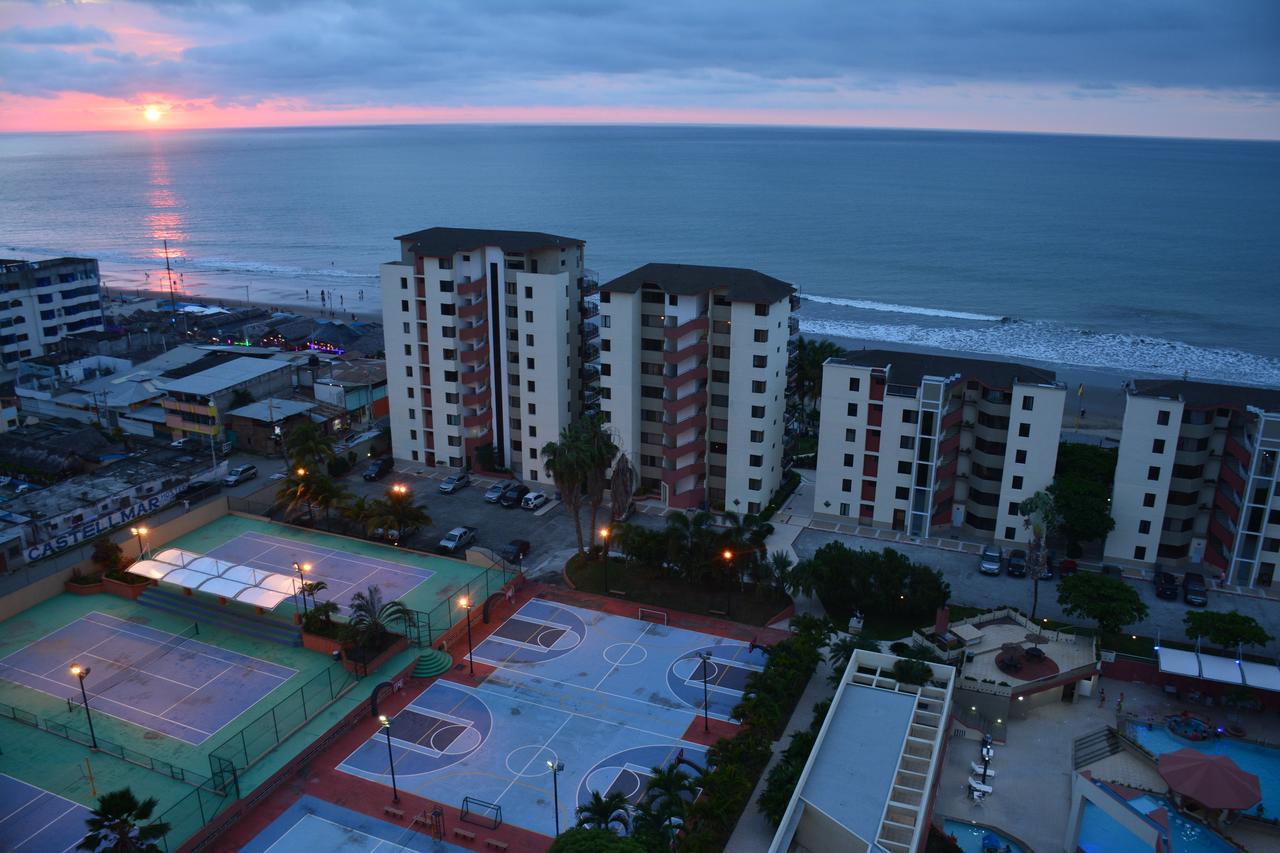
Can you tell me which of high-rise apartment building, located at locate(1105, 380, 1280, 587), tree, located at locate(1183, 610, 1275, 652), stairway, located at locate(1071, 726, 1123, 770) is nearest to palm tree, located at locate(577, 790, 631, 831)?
stairway, located at locate(1071, 726, 1123, 770)

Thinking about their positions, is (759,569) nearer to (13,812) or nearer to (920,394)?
(920,394)

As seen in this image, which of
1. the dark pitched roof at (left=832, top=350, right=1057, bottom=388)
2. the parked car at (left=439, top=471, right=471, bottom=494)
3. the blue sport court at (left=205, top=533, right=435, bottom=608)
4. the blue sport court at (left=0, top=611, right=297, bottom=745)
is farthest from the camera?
the parked car at (left=439, top=471, right=471, bottom=494)

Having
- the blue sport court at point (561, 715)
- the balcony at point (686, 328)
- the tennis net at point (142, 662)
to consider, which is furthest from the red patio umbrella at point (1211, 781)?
the tennis net at point (142, 662)

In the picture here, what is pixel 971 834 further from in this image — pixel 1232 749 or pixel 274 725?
pixel 274 725

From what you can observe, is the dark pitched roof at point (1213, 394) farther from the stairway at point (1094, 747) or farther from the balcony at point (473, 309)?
the balcony at point (473, 309)

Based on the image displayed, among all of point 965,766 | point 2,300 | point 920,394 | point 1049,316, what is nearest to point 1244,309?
point 1049,316

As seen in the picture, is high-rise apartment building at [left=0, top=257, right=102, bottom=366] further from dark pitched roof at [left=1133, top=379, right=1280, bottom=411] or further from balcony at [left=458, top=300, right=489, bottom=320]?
dark pitched roof at [left=1133, top=379, right=1280, bottom=411]
